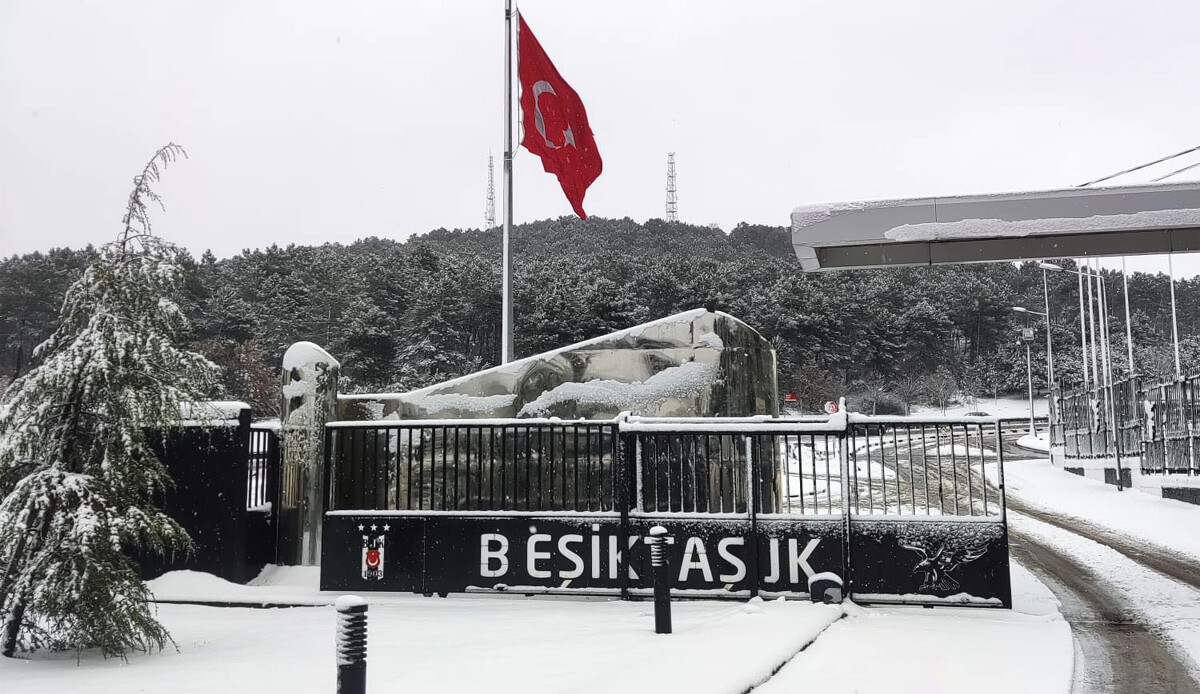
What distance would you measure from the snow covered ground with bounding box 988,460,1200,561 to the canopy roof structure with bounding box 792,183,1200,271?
197 inches

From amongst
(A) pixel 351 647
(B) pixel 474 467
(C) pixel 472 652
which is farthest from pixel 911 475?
(A) pixel 351 647

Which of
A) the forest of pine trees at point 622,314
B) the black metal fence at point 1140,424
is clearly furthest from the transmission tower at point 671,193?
the black metal fence at point 1140,424

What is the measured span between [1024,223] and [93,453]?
914 cm

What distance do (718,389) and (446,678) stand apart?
6.14m

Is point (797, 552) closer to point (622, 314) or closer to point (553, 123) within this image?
point (553, 123)

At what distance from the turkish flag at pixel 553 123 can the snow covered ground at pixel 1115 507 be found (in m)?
10.9

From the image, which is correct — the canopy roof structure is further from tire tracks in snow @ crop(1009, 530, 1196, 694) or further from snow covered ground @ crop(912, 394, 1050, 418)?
snow covered ground @ crop(912, 394, 1050, 418)

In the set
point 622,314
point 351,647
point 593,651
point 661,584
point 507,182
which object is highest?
point 622,314

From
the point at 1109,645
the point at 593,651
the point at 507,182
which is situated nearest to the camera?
the point at 593,651

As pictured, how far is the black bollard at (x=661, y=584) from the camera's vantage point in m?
6.88

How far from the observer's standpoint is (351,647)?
411 cm

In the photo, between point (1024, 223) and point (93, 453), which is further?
point (1024, 223)

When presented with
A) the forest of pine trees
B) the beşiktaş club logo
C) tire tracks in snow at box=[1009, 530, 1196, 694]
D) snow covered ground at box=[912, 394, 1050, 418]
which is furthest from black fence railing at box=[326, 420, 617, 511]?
snow covered ground at box=[912, 394, 1050, 418]

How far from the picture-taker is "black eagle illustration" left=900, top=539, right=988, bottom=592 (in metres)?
8.25
